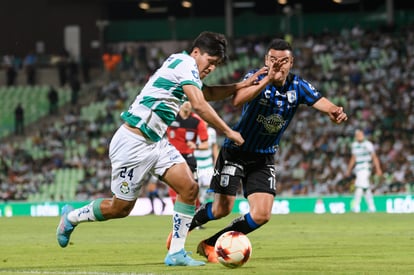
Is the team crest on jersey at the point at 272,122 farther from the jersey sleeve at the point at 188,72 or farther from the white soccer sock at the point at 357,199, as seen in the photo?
the white soccer sock at the point at 357,199

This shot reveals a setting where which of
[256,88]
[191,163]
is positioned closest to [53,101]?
[191,163]

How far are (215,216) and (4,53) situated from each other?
3794cm

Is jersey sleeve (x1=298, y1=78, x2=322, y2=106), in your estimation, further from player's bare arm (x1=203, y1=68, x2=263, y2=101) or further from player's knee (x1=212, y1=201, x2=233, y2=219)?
player's knee (x1=212, y1=201, x2=233, y2=219)

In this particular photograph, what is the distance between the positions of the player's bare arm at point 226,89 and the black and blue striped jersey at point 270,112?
0.35 metres

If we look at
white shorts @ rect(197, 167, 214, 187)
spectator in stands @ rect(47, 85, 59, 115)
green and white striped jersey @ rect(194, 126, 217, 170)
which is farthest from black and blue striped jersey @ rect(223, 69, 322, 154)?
spectator in stands @ rect(47, 85, 59, 115)

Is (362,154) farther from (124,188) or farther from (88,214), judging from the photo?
(124,188)

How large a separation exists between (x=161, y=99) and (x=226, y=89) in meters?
0.96

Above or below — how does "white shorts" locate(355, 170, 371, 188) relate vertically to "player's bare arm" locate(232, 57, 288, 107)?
below

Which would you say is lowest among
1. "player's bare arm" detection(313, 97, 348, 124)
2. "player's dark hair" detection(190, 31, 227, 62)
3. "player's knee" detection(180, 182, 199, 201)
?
"player's knee" detection(180, 182, 199, 201)

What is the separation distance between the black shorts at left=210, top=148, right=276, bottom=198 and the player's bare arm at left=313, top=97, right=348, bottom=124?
32.4 inches

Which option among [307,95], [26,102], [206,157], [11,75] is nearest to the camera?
[307,95]

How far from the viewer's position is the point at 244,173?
38.3 ft

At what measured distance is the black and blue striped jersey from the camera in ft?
37.5

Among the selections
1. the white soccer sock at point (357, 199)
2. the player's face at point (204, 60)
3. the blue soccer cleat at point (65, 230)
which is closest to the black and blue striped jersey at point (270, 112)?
the player's face at point (204, 60)
